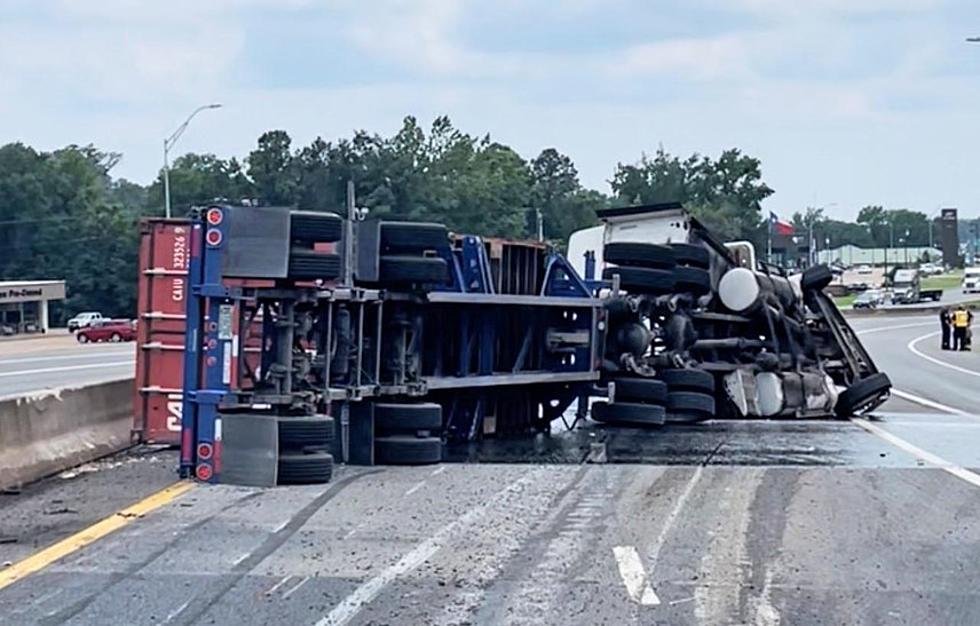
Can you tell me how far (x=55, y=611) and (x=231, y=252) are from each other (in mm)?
4728

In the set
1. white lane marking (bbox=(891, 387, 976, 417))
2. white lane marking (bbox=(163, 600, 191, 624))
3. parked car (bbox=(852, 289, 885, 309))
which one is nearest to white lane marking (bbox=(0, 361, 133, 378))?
white lane marking (bbox=(891, 387, 976, 417))

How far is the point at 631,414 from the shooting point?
16984 mm

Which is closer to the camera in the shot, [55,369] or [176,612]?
[176,612]

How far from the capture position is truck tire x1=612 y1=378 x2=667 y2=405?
56.0ft

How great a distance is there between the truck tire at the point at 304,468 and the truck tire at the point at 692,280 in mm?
7087

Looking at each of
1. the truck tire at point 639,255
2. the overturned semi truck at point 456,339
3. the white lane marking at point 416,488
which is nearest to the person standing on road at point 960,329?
the overturned semi truck at point 456,339

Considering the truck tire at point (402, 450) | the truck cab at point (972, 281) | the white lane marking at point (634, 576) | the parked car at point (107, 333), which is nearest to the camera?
the white lane marking at point (634, 576)

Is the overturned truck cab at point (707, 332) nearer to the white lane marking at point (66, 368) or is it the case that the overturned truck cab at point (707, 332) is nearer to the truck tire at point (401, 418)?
the truck tire at point (401, 418)

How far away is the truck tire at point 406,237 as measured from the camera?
13023 mm

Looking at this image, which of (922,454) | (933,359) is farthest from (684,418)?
(933,359)

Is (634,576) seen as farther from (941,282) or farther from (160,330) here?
(941,282)

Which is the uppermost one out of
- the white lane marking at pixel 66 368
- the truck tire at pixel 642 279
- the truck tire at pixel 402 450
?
the truck tire at pixel 642 279

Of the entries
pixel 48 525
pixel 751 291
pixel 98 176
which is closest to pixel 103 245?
pixel 98 176

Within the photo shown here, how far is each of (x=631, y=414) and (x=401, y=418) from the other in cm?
447
